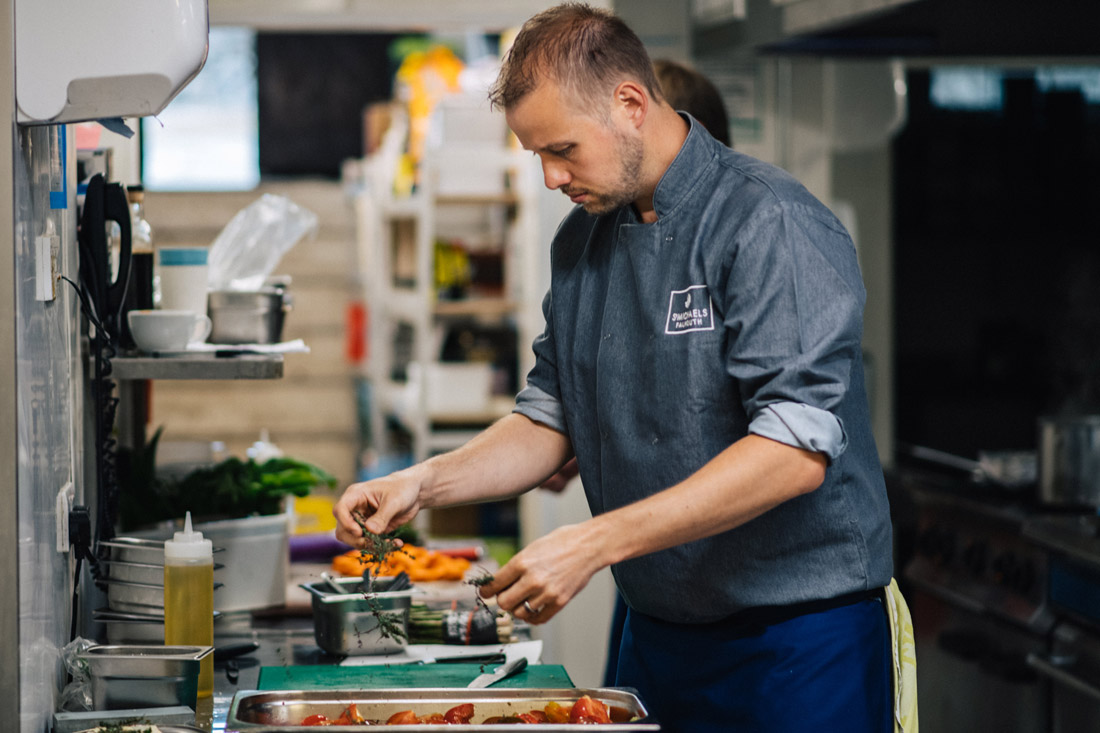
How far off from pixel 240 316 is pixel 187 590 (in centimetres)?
69

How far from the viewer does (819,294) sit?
5.45 ft

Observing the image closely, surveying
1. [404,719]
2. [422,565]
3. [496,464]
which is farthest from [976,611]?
[404,719]

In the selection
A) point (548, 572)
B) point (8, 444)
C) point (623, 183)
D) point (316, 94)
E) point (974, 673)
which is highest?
point (316, 94)

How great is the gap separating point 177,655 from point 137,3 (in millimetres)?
900

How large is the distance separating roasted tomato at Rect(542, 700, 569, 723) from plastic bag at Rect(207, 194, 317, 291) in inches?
47.7

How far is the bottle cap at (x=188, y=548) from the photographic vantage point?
192cm

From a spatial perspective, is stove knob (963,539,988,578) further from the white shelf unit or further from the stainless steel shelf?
the stainless steel shelf

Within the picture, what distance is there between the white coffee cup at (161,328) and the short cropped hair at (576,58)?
770 millimetres

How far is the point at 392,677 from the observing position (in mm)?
2051

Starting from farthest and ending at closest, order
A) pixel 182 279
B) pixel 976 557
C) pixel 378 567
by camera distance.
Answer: pixel 976 557
pixel 182 279
pixel 378 567

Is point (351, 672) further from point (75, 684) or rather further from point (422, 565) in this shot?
point (422, 565)

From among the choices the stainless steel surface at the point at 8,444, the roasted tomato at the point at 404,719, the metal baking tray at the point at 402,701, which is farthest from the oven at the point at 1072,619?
the stainless steel surface at the point at 8,444

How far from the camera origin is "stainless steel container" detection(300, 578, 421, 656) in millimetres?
2150

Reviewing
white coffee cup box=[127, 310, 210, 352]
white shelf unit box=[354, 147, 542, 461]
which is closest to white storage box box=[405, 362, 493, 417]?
white shelf unit box=[354, 147, 542, 461]
